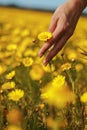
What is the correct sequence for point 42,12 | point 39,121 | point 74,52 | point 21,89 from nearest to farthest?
point 39,121 < point 21,89 < point 74,52 < point 42,12

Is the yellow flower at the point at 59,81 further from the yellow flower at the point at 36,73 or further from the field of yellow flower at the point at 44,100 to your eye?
the yellow flower at the point at 36,73

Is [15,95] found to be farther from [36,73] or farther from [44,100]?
[36,73]

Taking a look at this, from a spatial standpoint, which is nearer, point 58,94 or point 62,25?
point 62,25

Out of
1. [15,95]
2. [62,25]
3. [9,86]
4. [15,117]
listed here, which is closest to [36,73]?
[9,86]

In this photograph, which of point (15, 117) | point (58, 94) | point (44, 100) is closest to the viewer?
point (15, 117)

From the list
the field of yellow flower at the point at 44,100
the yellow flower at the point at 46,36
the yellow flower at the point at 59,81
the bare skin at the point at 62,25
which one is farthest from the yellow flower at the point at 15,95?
the bare skin at the point at 62,25

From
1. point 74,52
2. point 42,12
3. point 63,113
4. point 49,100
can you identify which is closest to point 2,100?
point 49,100

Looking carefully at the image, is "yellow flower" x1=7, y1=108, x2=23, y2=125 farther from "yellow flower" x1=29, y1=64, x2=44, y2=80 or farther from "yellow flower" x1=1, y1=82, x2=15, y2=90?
"yellow flower" x1=29, y1=64, x2=44, y2=80

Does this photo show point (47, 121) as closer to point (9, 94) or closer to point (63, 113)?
point (63, 113)

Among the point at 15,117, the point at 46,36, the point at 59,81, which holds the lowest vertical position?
the point at 15,117
